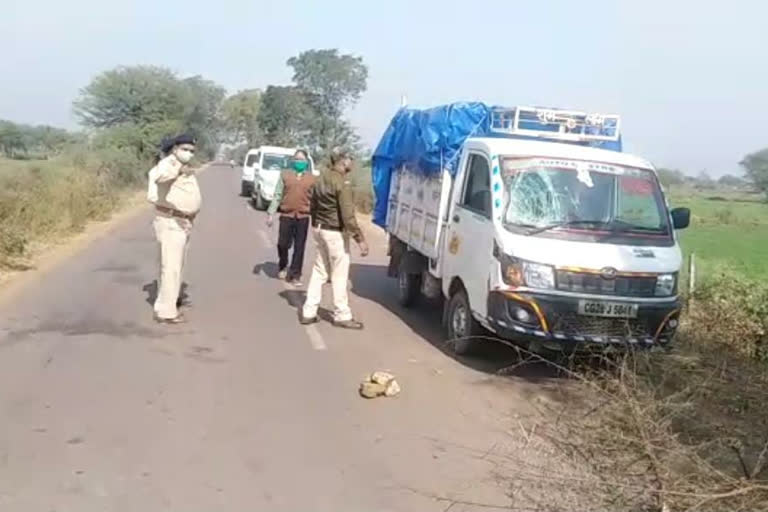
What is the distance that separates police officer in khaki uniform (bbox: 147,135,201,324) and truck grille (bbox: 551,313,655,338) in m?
4.12

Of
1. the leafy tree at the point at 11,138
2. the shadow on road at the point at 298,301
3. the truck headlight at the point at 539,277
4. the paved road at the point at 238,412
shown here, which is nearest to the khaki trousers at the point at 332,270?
the paved road at the point at 238,412

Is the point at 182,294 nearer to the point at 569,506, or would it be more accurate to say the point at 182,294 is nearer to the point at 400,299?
the point at 400,299

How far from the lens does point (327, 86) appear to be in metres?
62.9

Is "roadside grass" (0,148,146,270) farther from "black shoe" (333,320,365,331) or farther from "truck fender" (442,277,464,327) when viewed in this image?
"truck fender" (442,277,464,327)

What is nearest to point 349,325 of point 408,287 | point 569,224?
point 408,287

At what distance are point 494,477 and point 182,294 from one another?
6.62 meters

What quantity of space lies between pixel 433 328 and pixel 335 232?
1655 mm

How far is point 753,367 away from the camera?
7.79 meters

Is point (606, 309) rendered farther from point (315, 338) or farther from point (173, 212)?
point (173, 212)

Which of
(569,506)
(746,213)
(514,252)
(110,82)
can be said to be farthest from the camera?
(110,82)

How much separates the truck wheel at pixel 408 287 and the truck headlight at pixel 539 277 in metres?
3.50

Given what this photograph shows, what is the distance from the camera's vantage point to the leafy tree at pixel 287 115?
214 feet

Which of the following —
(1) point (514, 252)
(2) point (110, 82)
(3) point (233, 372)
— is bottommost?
(3) point (233, 372)

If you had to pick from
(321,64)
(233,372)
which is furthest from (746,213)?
(233,372)
